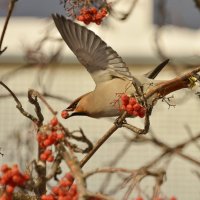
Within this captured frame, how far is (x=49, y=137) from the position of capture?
59.3 inches

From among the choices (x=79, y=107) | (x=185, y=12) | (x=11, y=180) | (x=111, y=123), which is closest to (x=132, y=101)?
(x=11, y=180)

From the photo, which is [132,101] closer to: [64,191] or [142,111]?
[142,111]

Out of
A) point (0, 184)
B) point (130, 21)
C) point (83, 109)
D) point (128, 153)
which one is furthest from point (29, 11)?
point (0, 184)

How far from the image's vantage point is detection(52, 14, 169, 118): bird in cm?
222

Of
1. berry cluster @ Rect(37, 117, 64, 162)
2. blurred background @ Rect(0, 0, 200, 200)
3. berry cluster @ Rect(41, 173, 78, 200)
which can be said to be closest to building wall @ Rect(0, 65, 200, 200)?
blurred background @ Rect(0, 0, 200, 200)

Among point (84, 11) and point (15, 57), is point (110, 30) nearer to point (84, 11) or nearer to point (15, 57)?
point (15, 57)

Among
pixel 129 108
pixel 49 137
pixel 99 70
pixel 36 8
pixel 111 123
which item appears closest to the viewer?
pixel 49 137

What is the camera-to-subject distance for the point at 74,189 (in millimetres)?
1439

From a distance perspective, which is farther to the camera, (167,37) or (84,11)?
(167,37)

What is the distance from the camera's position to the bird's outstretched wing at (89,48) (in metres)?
2.21

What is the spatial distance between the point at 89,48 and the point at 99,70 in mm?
166

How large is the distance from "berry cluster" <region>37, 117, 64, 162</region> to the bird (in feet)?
2.12

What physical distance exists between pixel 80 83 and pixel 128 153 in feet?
1.88

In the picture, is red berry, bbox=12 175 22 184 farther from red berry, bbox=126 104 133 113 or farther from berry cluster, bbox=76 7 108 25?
berry cluster, bbox=76 7 108 25
